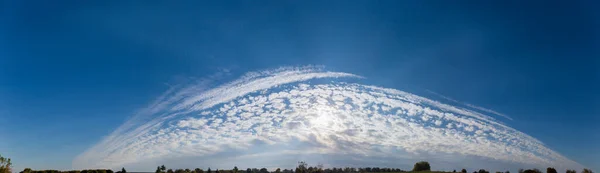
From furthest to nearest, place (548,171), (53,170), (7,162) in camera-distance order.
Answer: (548,171) < (53,170) < (7,162)

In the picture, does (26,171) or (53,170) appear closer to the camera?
(26,171)

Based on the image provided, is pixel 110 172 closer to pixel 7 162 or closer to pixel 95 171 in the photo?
pixel 95 171

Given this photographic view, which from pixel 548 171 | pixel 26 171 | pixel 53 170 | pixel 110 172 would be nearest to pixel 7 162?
pixel 26 171

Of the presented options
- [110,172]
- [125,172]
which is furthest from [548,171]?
[125,172]

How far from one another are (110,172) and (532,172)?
208133mm

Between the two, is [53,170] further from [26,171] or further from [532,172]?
[532,172]

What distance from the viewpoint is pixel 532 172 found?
19975 cm

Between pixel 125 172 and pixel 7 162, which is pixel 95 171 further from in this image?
pixel 125 172

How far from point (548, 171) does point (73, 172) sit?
220 m

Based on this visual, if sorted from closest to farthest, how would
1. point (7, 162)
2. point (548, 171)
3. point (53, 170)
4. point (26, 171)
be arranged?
point (7, 162) < point (26, 171) < point (53, 170) < point (548, 171)

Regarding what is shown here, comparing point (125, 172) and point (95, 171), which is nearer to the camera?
point (95, 171)

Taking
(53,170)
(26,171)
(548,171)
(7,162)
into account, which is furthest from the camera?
(548,171)

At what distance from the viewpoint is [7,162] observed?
11375 centimetres

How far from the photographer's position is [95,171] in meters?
144
